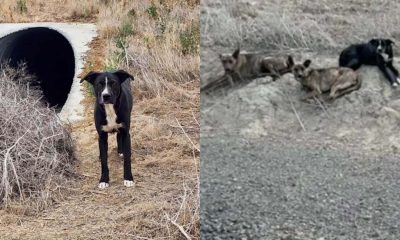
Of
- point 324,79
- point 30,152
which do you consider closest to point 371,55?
point 324,79

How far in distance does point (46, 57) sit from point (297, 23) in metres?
7.47

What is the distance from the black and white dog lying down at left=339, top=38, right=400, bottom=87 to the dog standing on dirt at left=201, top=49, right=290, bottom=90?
0.58 feet

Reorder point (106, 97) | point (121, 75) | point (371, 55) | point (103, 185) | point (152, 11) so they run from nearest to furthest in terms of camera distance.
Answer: point (371, 55)
point (106, 97)
point (121, 75)
point (103, 185)
point (152, 11)

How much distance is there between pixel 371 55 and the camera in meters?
2.11

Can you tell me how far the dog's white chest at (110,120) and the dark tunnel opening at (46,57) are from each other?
9.66ft

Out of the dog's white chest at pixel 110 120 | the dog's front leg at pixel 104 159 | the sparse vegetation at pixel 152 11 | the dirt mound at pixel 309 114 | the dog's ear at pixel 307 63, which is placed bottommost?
the sparse vegetation at pixel 152 11

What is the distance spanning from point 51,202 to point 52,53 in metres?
4.22

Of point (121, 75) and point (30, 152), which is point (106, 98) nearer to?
point (121, 75)

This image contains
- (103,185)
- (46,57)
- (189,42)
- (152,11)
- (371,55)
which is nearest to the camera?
(371,55)

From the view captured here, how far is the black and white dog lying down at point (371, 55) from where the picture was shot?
Result: 2.11 metres

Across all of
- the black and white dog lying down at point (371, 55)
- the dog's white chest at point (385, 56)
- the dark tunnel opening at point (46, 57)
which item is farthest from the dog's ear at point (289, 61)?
the dark tunnel opening at point (46, 57)

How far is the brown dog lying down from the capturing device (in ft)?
7.01

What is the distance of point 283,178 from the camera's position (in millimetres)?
2131

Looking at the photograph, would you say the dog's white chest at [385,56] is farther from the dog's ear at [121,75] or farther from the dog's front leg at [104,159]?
the dog's front leg at [104,159]
